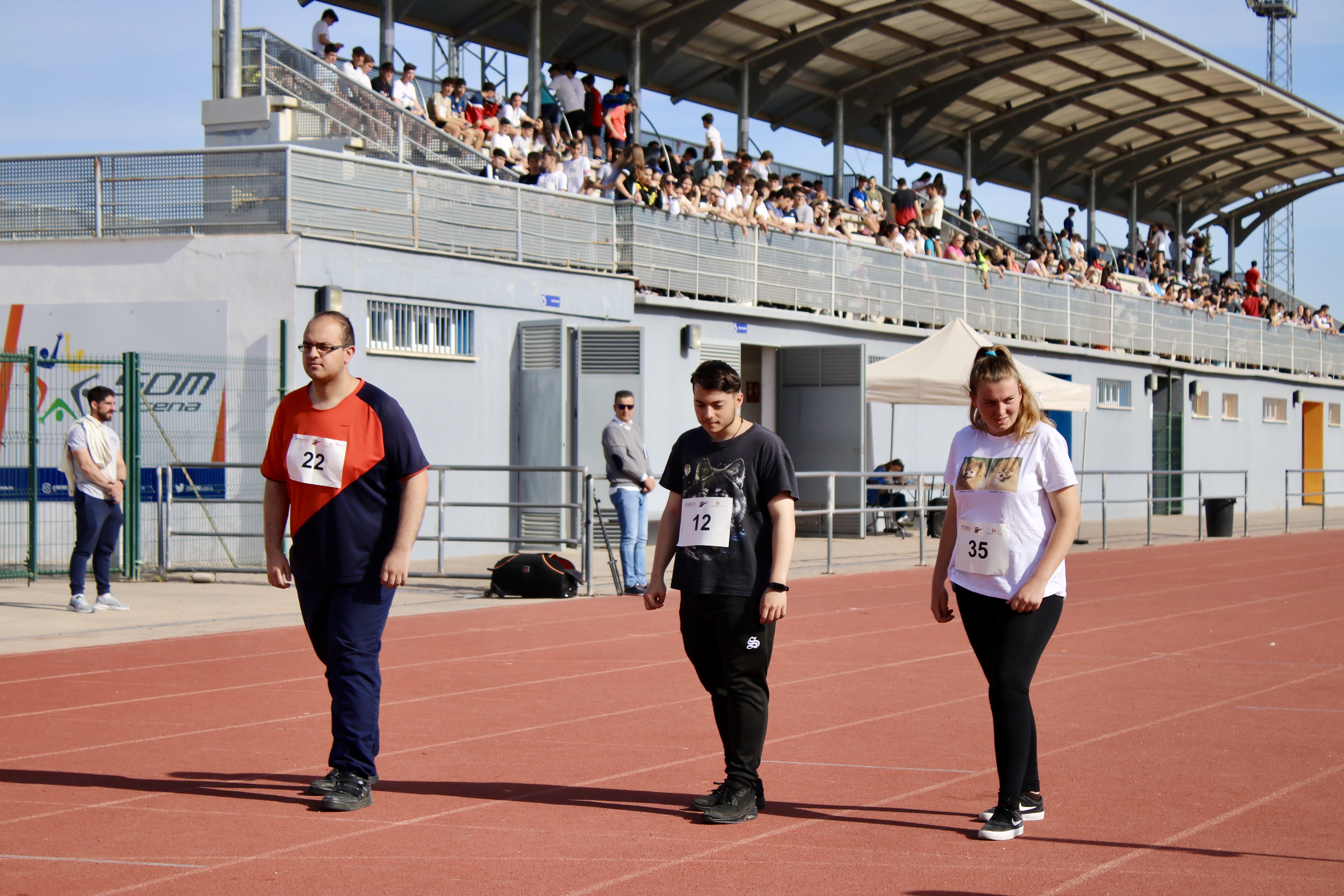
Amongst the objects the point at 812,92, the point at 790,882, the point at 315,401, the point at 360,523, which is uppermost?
the point at 812,92

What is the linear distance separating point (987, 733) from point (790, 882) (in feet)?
9.49

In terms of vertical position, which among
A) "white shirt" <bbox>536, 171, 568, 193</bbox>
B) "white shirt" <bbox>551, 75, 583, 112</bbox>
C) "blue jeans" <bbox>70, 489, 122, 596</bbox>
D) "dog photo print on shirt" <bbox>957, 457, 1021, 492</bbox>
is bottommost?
"blue jeans" <bbox>70, 489, 122, 596</bbox>

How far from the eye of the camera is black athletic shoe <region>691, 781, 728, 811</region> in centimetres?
574

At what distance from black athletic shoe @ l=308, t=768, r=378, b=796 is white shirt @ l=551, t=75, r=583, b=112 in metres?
19.6

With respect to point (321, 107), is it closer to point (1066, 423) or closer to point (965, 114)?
point (1066, 423)

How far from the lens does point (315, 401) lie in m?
6.04

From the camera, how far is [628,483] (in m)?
14.5

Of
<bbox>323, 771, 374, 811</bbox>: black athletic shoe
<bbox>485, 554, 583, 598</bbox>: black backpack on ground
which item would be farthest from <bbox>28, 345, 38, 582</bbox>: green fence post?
<bbox>323, 771, 374, 811</bbox>: black athletic shoe

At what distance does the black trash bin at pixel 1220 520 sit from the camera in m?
25.2

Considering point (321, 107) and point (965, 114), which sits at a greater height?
point (965, 114)

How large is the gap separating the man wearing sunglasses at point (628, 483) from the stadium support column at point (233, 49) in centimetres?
813

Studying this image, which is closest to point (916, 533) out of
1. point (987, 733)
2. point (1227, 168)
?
point (987, 733)

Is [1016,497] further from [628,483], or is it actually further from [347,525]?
[628,483]

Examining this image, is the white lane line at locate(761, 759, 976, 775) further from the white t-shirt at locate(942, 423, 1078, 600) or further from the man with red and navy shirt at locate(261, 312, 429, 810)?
the man with red and navy shirt at locate(261, 312, 429, 810)
